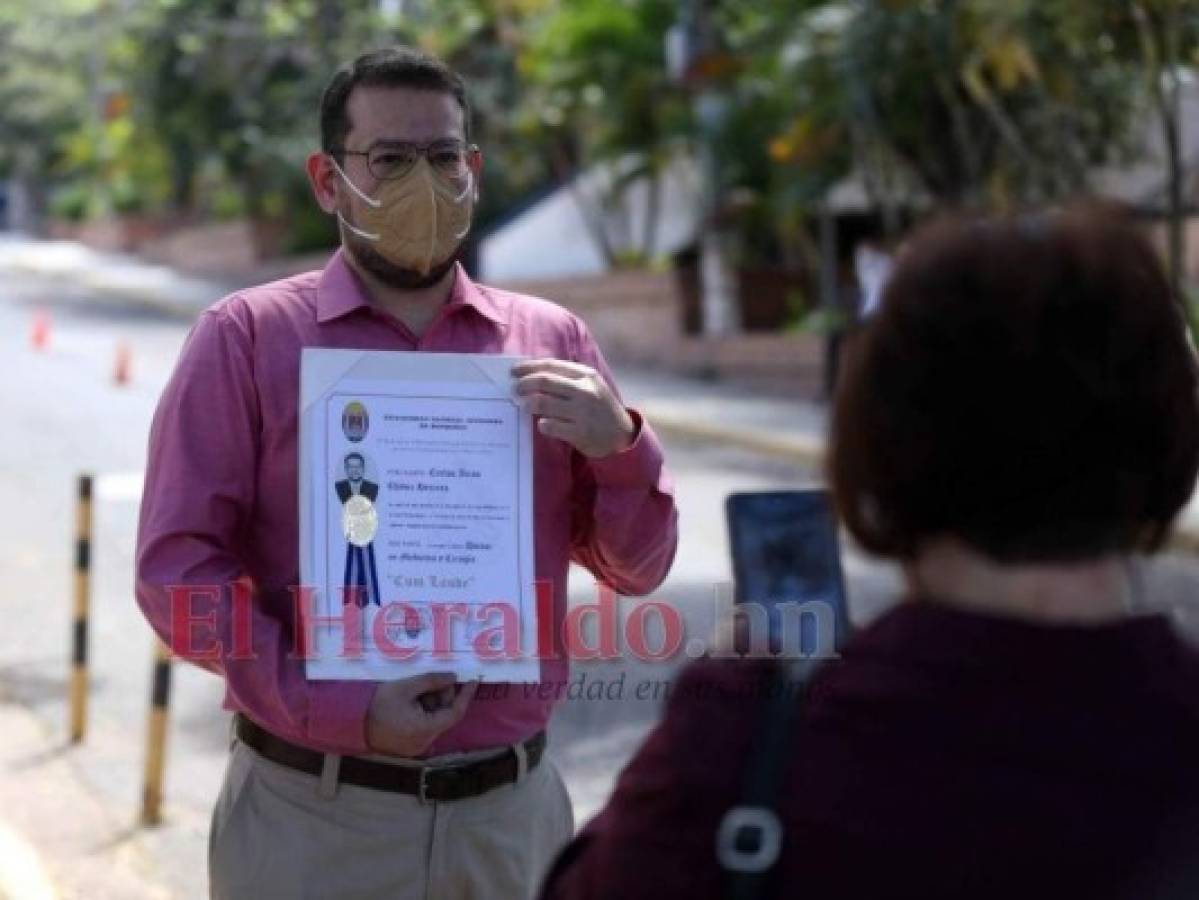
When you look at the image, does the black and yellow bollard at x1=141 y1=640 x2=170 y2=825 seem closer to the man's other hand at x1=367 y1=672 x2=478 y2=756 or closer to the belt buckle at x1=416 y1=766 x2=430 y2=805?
the belt buckle at x1=416 y1=766 x2=430 y2=805

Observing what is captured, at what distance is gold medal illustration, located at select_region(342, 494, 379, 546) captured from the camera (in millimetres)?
2578

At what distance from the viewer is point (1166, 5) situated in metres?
12.4

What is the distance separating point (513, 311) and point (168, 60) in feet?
104

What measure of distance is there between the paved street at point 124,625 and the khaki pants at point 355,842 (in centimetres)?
105

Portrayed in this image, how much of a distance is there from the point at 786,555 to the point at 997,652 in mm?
1287

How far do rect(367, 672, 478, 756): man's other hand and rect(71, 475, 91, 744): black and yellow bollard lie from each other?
4391 mm

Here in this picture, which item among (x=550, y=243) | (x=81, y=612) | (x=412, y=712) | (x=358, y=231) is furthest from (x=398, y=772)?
(x=550, y=243)

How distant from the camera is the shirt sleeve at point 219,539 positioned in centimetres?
255

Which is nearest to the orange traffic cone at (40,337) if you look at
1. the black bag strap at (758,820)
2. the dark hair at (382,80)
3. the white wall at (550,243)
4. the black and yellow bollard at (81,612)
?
the white wall at (550,243)

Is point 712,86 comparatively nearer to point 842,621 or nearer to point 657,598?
point 657,598

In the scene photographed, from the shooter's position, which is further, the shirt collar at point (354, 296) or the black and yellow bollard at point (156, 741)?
the black and yellow bollard at point (156, 741)

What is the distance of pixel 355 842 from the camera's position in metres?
2.70

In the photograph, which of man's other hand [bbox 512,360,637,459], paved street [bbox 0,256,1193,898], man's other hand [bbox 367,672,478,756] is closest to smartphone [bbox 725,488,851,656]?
man's other hand [bbox 512,360,637,459]

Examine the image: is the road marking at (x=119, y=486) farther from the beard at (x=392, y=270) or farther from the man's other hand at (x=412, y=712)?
the man's other hand at (x=412, y=712)
